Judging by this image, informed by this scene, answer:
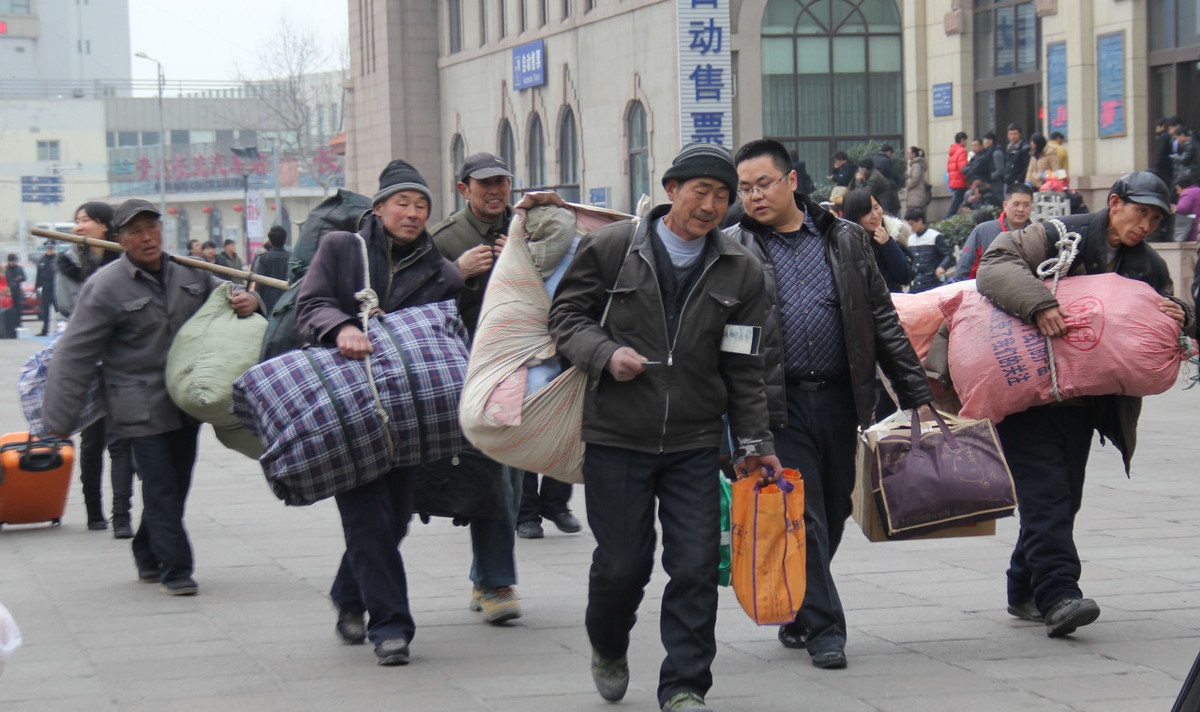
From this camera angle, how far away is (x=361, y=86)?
51688 mm

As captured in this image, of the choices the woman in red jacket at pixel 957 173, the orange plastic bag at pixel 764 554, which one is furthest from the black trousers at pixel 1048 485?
the woman in red jacket at pixel 957 173

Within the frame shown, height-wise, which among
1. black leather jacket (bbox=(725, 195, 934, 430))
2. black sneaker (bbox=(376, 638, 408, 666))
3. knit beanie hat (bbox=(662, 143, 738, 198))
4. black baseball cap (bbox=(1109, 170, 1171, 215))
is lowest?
black sneaker (bbox=(376, 638, 408, 666))

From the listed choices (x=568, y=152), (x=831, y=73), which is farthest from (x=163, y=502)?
(x=568, y=152)

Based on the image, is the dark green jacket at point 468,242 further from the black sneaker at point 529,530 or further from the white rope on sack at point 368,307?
the black sneaker at point 529,530

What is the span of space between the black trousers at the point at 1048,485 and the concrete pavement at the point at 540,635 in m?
0.26

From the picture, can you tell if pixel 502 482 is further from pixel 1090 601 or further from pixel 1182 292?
pixel 1182 292

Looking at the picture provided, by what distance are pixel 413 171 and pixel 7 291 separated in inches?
1280

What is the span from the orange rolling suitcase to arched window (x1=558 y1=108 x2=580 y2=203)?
97.3 feet

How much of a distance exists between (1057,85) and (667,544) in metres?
20.7

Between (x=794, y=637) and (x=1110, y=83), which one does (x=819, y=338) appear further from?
(x=1110, y=83)

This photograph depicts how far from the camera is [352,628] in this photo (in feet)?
21.1

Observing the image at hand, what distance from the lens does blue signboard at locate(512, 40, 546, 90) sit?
132ft

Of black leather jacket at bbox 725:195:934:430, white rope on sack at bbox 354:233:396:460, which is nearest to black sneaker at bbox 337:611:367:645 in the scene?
white rope on sack at bbox 354:233:396:460

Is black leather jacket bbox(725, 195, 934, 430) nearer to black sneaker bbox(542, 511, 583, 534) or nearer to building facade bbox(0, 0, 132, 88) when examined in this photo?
black sneaker bbox(542, 511, 583, 534)
